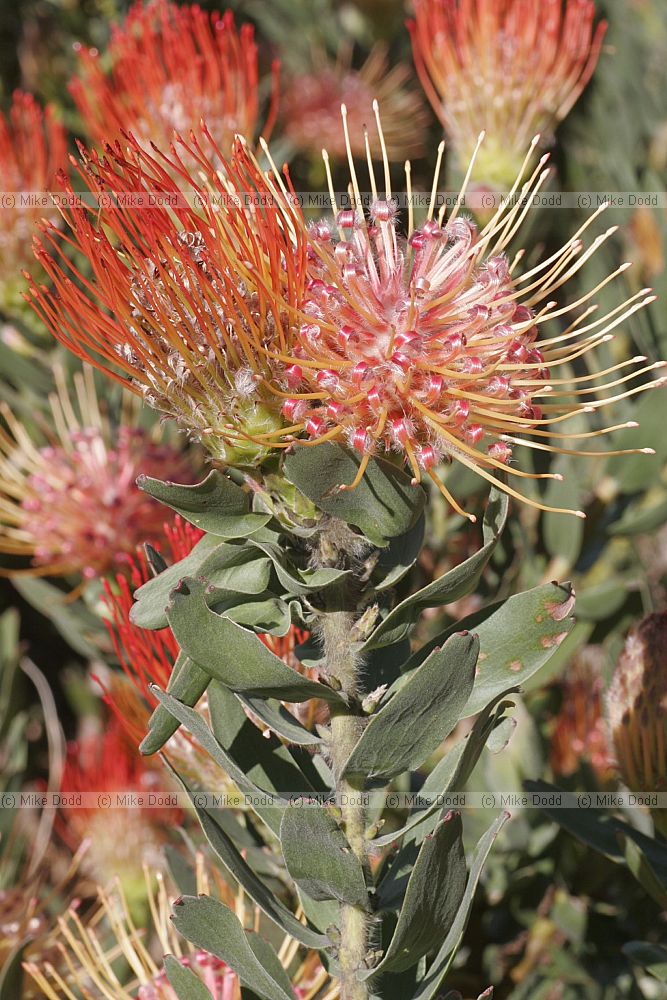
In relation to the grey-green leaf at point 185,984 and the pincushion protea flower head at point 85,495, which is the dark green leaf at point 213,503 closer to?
the grey-green leaf at point 185,984

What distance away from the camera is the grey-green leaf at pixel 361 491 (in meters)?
0.55

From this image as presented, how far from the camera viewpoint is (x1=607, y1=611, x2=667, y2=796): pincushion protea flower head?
0.86m

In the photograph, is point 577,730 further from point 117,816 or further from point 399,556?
point 399,556

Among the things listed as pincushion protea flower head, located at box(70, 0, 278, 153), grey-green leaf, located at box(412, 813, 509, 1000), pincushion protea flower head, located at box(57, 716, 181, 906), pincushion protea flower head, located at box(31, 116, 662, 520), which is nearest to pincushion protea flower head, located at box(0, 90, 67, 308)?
pincushion protea flower head, located at box(70, 0, 278, 153)

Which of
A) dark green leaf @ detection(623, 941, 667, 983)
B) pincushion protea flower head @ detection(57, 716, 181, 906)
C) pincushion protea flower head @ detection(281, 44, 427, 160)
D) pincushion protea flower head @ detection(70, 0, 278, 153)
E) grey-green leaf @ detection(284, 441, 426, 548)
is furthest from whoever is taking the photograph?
pincushion protea flower head @ detection(281, 44, 427, 160)

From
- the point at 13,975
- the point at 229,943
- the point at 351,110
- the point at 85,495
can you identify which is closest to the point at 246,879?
the point at 229,943

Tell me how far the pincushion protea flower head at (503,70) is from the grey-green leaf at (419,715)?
33.9 inches

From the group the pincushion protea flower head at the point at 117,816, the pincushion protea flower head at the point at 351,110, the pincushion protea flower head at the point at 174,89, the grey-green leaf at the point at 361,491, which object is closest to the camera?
the grey-green leaf at the point at 361,491

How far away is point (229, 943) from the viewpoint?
621 millimetres

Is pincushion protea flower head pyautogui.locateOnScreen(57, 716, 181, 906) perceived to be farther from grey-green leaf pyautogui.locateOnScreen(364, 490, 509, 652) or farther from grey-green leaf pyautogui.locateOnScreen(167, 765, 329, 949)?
grey-green leaf pyautogui.locateOnScreen(364, 490, 509, 652)

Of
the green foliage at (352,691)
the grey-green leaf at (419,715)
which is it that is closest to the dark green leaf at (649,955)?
the green foliage at (352,691)

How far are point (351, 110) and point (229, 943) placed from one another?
1.83 m

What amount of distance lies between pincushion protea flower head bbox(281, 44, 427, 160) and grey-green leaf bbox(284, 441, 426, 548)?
1591mm

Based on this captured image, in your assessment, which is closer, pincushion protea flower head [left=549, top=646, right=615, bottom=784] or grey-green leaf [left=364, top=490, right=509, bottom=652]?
grey-green leaf [left=364, top=490, right=509, bottom=652]
